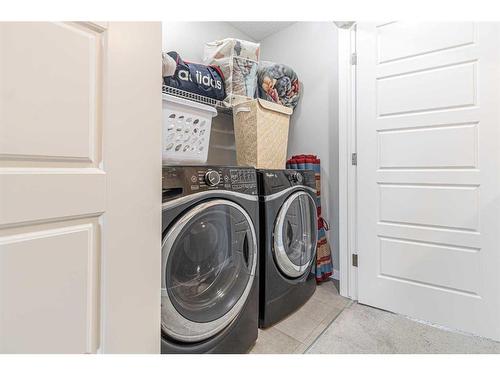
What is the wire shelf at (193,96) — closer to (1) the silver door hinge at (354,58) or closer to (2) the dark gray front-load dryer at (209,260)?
(2) the dark gray front-load dryer at (209,260)

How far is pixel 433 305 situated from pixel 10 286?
1922 millimetres

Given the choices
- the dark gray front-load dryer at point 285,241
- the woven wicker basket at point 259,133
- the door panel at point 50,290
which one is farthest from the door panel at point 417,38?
the door panel at point 50,290

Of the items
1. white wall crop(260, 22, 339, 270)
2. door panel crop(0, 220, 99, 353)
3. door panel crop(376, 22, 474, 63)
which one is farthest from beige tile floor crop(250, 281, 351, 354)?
door panel crop(376, 22, 474, 63)

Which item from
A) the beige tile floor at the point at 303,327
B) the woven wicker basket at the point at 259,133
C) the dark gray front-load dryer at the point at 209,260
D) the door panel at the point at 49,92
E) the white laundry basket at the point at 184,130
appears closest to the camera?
the door panel at the point at 49,92

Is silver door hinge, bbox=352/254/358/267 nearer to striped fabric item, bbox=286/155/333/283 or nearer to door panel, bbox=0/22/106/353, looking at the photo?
striped fabric item, bbox=286/155/333/283

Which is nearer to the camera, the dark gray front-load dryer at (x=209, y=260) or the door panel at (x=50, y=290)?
the door panel at (x=50, y=290)

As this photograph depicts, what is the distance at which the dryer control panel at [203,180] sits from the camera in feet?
2.99

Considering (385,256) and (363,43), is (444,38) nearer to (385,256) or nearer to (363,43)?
(363,43)

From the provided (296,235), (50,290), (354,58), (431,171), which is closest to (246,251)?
(296,235)

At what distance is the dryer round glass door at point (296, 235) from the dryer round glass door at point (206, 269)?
0.26 metres

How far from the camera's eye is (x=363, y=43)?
162 centimetres

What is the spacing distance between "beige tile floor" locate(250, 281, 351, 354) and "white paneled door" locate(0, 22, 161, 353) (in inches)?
28.8

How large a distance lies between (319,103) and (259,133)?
0.85 m
